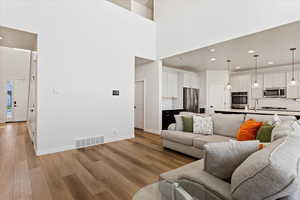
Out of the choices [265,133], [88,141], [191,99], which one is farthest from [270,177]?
[191,99]

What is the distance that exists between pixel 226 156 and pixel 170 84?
5.11 meters

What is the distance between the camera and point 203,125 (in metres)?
3.19

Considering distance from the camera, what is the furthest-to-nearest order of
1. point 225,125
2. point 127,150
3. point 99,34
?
point 99,34 → point 127,150 → point 225,125

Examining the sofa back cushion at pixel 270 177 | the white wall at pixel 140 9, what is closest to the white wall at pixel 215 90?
the white wall at pixel 140 9

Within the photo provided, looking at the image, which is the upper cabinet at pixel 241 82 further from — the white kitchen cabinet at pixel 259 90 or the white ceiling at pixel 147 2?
the white ceiling at pixel 147 2

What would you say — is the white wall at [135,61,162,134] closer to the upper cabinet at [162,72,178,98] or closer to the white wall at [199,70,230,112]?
the upper cabinet at [162,72,178,98]

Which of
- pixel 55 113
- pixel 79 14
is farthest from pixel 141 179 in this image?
pixel 79 14

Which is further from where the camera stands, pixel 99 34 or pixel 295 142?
pixel 99 34

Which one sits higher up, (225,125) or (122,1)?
(122,1)

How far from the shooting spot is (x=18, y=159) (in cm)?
289

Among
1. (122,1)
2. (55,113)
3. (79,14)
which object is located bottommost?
(55,113)

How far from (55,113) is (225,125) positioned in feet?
12.1

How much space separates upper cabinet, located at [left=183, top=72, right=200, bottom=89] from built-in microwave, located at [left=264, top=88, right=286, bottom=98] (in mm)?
2651

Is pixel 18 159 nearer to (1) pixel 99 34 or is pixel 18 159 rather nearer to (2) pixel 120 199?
(2) pixel 120 199
